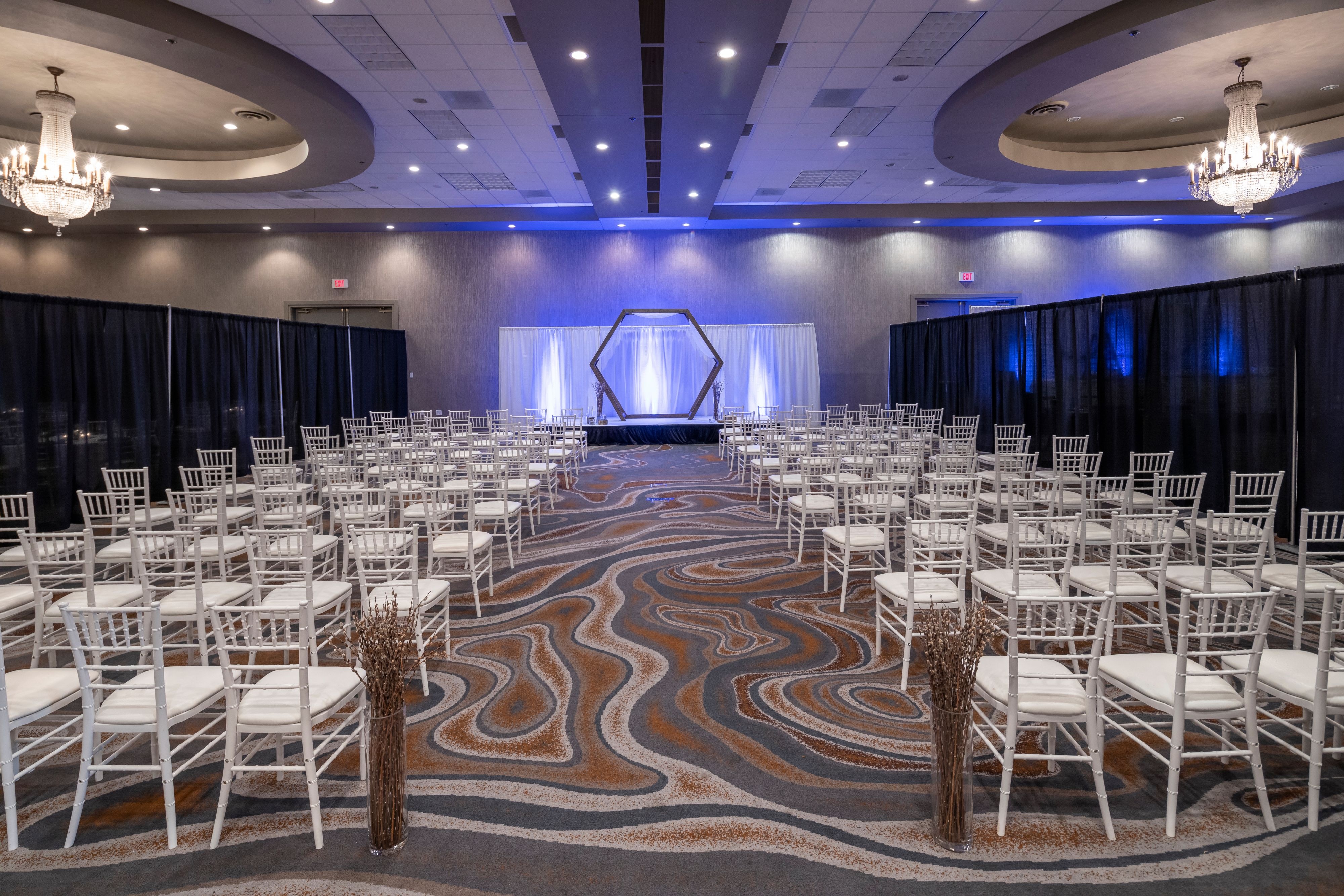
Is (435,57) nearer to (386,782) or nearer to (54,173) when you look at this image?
(54,173)

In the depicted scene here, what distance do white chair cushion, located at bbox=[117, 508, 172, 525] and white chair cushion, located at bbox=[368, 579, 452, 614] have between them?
268 centimetres

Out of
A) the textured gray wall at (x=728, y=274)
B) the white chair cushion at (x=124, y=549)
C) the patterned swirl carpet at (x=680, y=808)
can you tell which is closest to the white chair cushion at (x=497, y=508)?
the patterned swirl carpet at (x=680, y=808)

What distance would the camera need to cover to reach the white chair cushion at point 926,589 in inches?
145

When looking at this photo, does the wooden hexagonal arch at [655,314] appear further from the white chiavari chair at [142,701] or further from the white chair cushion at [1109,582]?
the white chiavari chair at [142,701]

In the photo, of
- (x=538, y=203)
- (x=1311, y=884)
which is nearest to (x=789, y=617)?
(x=1311, y=884)

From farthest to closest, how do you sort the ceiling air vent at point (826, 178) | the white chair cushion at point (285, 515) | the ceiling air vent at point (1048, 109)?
the ceiling air vent at point (826, 178) → the ceiling air vent at point (1048, 109) → the white chair cushion at point (285, 515)

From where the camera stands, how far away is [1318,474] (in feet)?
19.4

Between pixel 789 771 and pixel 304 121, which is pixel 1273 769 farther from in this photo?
pixel 304 121

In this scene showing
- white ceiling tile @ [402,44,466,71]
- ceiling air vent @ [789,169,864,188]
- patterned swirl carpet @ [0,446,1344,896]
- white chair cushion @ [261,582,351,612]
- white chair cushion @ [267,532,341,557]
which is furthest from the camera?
ceiling air vent @ [789,169,864,188]

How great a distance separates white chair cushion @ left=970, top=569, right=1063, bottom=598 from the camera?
140 inches

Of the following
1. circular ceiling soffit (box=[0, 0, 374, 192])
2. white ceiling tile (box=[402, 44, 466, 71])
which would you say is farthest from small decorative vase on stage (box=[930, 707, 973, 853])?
circular ceiling soffit (box=[0, 0, 374, 192])

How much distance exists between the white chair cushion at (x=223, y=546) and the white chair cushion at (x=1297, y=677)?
17.9ft

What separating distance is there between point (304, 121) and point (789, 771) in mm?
9661

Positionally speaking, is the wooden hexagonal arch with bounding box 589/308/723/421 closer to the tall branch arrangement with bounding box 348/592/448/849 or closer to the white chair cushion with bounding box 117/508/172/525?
the white chair cushion with bounding box 117/508/172/525
